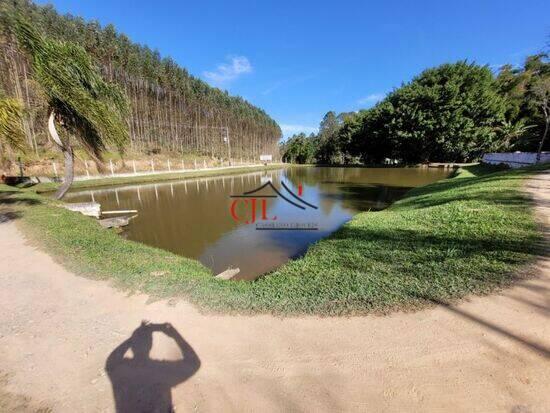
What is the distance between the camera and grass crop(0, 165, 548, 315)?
352 centimetres

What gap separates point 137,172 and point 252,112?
46930mm

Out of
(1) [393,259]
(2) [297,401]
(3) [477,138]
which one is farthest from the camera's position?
(3) [477,138]

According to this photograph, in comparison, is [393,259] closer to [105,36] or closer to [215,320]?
[215,320]

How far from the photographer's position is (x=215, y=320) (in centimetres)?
336

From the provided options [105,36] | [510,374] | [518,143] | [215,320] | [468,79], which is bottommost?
[215,320]

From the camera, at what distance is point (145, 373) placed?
256 cm

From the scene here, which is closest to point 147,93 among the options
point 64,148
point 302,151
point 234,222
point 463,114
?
point 64,148

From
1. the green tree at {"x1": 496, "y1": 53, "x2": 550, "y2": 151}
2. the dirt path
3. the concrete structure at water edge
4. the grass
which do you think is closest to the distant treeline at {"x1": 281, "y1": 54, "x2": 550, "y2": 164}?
the green tree at {"x1": 496, "y1": 53, "x2": 550, "y2": 151}

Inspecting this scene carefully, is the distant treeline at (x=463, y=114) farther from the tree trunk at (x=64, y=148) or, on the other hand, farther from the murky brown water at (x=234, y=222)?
the tree trunk at (x=64, y=148)

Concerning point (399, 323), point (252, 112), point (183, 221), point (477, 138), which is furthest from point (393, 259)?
point (252, 112)

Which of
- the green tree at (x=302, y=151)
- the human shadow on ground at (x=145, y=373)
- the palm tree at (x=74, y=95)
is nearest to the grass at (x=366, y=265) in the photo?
the human shadow on ground at (x=145, y=373)

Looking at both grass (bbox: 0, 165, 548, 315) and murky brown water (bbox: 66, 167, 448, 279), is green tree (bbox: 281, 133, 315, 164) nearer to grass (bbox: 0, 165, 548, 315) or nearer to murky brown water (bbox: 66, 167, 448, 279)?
murky brown water (bbox: 66, 167, 448, 279)

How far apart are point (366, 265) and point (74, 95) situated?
11577 mm

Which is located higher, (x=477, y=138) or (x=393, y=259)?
(x=477, y=138)
